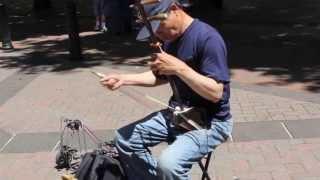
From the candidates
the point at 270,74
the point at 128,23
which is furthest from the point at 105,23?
the point at 270,74

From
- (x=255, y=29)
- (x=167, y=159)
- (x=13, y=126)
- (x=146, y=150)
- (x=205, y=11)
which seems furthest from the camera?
(x=205, y=11)

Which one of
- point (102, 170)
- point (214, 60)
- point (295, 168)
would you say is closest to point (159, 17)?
point (214, 60)

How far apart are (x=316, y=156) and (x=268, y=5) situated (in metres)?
12.0

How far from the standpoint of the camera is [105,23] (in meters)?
14.4

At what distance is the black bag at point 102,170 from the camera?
13.5 feet

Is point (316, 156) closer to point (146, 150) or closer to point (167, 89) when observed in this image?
point (146, 150)

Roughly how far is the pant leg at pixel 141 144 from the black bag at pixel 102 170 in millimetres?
91

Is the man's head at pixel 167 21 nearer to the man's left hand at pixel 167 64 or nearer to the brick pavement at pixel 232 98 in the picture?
the man's left hand at pixel 167 64

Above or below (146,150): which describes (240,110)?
below

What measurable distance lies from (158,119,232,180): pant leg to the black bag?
378 mm

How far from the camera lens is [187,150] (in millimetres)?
3789

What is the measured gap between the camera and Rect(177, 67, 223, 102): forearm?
361 cm

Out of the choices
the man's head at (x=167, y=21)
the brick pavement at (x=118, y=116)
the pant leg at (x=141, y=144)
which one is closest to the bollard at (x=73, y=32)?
the brick pavement at (x=118, y=116)

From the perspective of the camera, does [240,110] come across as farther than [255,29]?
No
